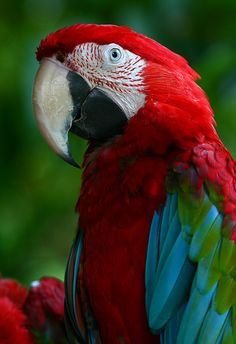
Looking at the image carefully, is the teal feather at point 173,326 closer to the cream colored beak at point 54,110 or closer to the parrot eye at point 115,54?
the cream colored beak at point 54,110

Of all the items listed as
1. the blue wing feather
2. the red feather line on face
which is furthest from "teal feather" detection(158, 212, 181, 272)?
the red feather line on face

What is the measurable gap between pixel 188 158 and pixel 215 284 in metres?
0.22

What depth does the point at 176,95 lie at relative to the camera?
138 centimetres

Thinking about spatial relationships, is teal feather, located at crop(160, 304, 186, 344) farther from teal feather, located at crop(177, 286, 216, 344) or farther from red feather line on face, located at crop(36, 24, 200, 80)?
red feather line on face, located at crop(36, 24, 200, 80)

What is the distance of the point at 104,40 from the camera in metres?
1.40

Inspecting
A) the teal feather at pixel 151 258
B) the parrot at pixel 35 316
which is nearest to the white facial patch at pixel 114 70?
the teal feather at pixel 151 258

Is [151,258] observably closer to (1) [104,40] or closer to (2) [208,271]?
(2) [208,271]

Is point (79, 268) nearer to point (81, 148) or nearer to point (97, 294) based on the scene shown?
point (97, 294)

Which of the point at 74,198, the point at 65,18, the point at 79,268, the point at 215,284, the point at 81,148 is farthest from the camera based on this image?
the point at 74,198

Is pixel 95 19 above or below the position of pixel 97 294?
above

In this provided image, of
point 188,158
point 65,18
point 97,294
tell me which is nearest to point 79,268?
point 97,294

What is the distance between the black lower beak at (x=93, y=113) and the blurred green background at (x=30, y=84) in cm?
59

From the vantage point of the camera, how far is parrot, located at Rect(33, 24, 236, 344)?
4.27ft

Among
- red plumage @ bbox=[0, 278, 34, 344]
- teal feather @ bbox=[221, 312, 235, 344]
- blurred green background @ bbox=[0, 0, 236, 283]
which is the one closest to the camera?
teal feather @ bbox=[221, 312, 235, 344]
